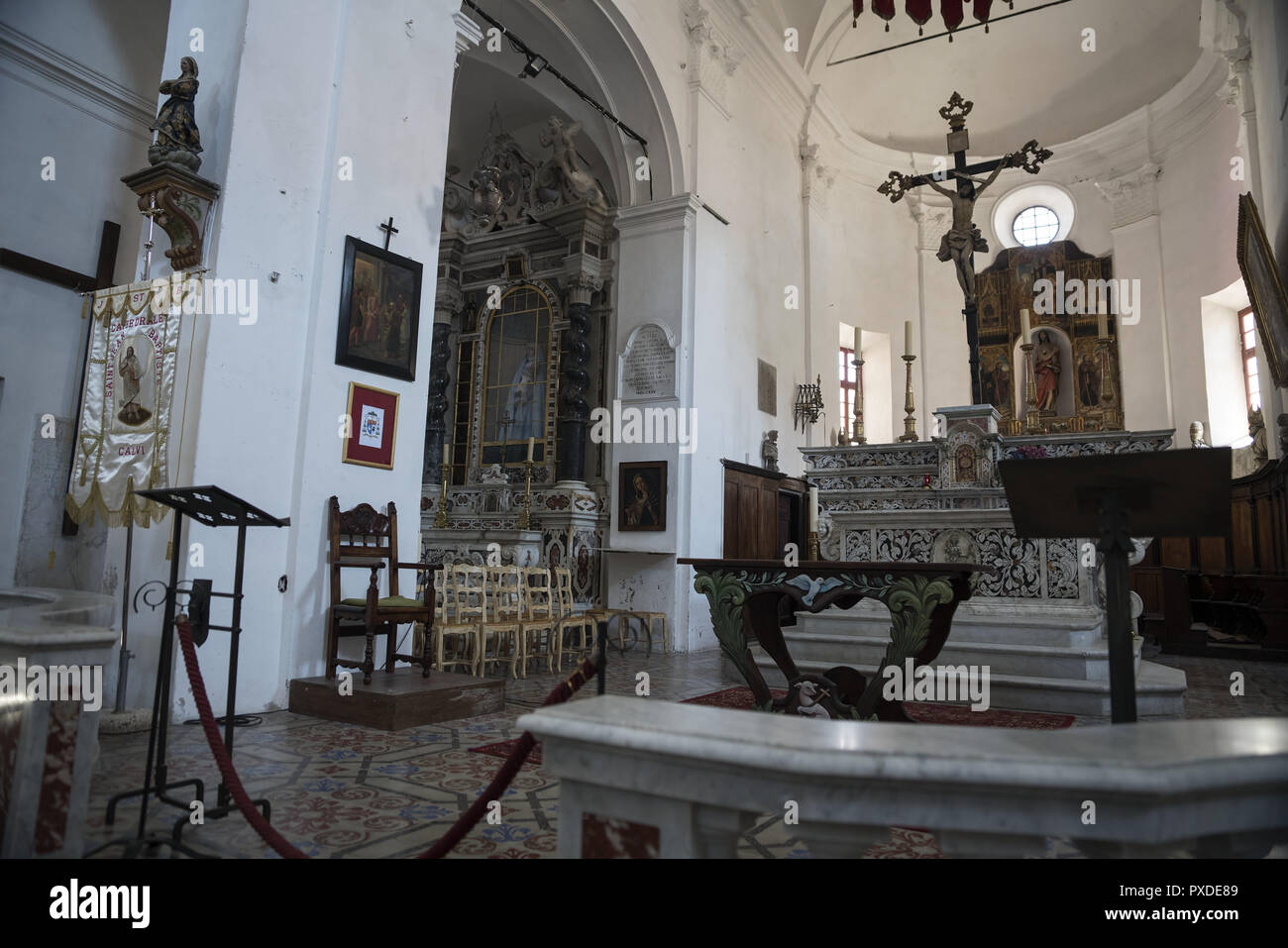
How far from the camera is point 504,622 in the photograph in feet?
21.0

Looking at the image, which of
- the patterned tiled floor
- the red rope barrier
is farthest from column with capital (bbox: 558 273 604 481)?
the red rope barrier

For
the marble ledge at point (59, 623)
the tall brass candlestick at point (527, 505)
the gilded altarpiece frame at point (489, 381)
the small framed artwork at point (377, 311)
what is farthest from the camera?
the gilded altarpiece frame at point (489, 381)

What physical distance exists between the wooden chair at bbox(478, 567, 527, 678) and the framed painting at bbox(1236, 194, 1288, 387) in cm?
650

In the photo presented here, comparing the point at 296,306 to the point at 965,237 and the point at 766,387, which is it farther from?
the point at 965,237

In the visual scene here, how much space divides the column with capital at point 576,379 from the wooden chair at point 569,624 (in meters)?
1.69

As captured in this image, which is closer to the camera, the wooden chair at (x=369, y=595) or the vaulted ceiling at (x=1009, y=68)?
the wooden chair at (x=369, y=595)

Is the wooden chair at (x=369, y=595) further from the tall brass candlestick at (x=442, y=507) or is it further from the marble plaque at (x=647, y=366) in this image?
the tall brass candlestick at (x=442, y=507)

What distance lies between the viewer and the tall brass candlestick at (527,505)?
32.4ft

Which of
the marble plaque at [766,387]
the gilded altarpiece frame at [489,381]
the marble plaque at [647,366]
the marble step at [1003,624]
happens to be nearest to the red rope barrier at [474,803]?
the marble step at [1003,624]

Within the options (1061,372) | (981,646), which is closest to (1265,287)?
(981,646)

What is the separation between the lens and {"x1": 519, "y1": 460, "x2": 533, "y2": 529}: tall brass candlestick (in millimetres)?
9883

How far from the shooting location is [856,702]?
4.10 meters
